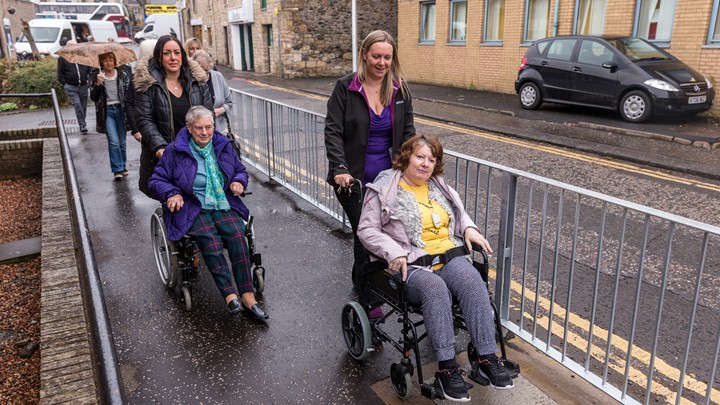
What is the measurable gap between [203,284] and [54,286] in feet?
4.43

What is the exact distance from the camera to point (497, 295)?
401 centimetres

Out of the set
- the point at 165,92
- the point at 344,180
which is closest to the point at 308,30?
the point at 165,92

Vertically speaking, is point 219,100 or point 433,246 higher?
point 219,100

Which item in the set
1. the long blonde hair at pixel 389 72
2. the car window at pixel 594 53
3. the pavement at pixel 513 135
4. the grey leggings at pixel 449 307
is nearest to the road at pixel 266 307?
the pavement at pixel 513 135

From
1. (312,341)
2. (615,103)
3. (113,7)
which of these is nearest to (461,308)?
(312,341)

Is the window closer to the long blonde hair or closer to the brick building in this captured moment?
the brick building

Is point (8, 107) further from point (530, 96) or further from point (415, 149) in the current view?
point (415, 149)

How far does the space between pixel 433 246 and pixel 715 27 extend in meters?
13.0

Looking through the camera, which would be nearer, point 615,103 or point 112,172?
point 112,172

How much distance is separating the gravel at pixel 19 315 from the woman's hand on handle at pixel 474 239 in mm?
2798

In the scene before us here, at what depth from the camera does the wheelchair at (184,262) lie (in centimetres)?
441

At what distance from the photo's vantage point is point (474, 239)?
3455mm

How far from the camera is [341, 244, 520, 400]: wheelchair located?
316 centimetres

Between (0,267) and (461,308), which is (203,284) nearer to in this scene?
(0,267)
